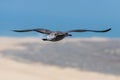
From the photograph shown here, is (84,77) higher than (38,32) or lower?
higher

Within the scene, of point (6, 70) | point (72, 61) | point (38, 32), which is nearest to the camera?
point (38, 32)

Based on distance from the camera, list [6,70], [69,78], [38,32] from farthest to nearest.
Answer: [6,70] < [69,78] < [38,32]

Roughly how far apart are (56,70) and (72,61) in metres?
4.07

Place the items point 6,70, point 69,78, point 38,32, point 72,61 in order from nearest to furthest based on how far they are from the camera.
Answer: point 38,32
point 72,61
point 69,78
point 6,70

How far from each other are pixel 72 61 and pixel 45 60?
5.82 metres

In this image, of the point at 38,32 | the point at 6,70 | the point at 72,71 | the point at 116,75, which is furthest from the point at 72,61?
the point at 38,32

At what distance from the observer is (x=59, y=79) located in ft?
407

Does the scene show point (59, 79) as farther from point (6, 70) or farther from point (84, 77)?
point (6, 70)

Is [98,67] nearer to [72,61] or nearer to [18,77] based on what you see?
[72,61]

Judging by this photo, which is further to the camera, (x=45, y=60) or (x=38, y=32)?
(x=45, y=60)

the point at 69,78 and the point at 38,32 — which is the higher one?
the point at 69,78

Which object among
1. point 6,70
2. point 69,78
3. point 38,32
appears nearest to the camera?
point 38,32

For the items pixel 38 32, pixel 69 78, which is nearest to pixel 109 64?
pixel 69 78

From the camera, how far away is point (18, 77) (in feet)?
441
